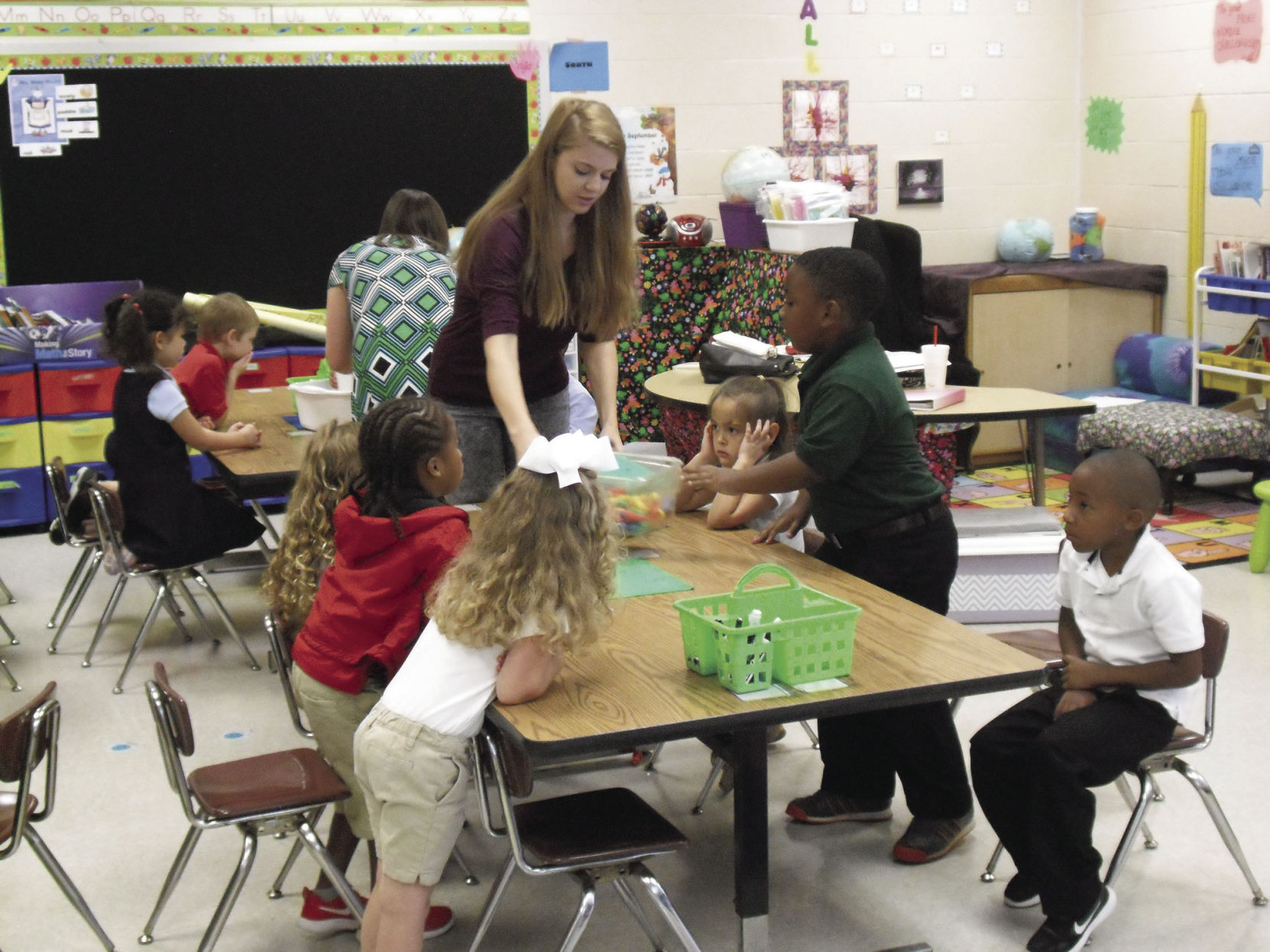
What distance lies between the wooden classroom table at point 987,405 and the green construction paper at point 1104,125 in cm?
315

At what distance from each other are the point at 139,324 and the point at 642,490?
2110 mm

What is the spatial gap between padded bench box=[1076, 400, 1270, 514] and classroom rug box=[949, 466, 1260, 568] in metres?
0.19

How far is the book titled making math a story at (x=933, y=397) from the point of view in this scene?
4469 mm

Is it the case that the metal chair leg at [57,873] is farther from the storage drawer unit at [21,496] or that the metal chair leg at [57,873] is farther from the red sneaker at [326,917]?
the storage drawer unit at [21,496]

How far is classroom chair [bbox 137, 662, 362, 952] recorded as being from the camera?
2422mm

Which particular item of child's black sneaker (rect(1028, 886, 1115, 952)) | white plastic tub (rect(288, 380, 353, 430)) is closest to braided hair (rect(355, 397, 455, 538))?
child's black sneaker (rect(1028, 886, 1115, 952))

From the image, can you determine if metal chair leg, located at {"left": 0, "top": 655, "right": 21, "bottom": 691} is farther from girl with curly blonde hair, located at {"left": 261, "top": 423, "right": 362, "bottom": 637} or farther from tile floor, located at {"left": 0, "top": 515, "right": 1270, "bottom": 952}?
girl with curly blonde hair, located at {"left": 261, "top": 423, "right": 362, "bottom": 637}

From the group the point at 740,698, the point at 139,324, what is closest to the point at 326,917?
the point at 740,698

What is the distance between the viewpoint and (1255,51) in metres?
6.40

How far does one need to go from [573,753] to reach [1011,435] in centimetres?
558

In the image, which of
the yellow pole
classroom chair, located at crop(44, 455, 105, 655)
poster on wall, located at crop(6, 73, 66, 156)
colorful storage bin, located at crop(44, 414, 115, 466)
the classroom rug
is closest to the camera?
classroom chair, located at crop(44, 455, 105, 655)

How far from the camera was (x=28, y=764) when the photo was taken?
2408mm

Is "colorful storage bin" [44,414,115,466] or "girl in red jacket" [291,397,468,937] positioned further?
"colorful storage bin" [44,414,115,466]

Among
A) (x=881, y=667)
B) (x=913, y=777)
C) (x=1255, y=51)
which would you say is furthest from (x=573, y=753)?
(x=1255, y=51)
